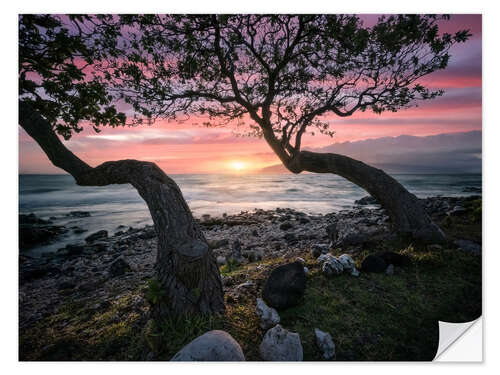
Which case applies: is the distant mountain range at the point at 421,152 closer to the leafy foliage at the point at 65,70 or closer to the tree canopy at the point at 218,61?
the tree canopy at the point at 218,61

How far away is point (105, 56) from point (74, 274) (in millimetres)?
4753

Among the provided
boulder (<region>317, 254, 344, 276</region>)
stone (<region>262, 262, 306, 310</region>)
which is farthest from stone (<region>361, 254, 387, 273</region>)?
stone (<region>262, 262, 306, 310</region>)

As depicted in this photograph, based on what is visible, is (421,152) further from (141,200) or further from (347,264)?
(141,200)

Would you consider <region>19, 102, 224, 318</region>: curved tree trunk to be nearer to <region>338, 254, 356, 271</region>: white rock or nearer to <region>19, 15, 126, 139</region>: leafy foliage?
<region>19, 15, 126, 139</region>: leafy foliage

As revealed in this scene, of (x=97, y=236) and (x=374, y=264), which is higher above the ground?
(x=374, y=264)

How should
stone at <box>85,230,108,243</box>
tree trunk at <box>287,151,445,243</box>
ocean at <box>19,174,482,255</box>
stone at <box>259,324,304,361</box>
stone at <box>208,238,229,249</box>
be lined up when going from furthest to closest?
stone at <box>85,230,108,243</box>
stone at <box>208,238,229,249</box>
ocean at <box>19,174,482,255</box>
tree trunk at <box>287,151,445,243</box>
stone at <box>259,324,304,361</box>

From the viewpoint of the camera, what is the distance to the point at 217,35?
144 inches

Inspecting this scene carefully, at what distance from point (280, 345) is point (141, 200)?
1360 centimetres

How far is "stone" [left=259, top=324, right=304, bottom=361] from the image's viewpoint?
6.32 ft

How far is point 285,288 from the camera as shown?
7.57 feet

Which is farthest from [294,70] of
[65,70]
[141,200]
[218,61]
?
[141,200]

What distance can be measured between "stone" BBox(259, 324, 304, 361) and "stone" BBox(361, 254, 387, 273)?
1.50 meters
